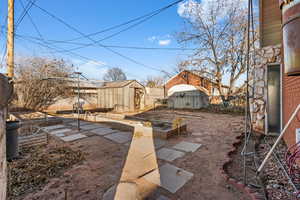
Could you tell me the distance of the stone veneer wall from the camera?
14.1 ft

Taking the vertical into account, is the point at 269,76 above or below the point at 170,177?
above

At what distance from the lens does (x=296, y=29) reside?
1327 mm

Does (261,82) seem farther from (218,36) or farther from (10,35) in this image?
(218,36)

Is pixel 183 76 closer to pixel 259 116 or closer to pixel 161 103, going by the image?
pixel 161 103

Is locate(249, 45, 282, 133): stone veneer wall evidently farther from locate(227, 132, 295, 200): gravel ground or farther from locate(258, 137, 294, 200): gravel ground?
locate(258, 137, 294, 200): gravel ground

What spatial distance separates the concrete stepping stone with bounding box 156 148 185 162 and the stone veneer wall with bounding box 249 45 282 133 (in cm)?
326

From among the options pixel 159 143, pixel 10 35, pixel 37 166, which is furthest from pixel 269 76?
pixel 10 35

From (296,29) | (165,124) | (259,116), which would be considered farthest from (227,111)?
(296,29)

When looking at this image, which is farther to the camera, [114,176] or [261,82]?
[261,82]

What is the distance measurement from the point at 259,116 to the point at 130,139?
14.3ft

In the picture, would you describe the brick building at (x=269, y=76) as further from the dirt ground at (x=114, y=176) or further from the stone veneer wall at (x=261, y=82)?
the dirt ground at (x=114, y=176)

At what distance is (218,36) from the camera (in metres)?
12.5

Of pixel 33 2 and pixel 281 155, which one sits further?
pixel 33 2

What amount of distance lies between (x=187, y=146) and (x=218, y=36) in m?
12.4
